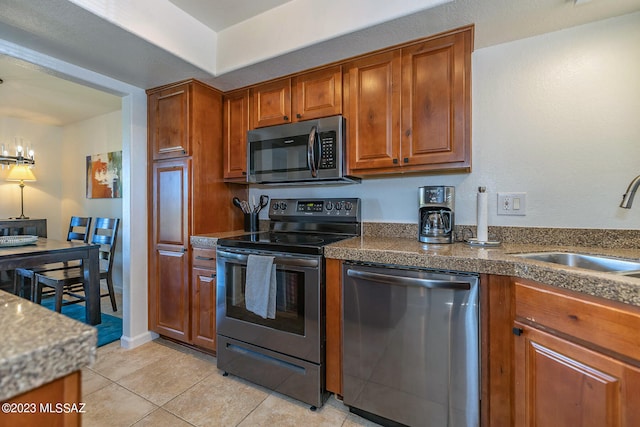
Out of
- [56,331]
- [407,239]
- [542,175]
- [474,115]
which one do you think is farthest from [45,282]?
[542,175]

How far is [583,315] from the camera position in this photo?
965 millimetres

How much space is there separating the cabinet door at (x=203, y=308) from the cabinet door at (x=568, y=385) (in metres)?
1.77

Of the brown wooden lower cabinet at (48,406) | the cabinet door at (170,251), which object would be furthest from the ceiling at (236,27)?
the brown wooden lower cabinet at (48,406)

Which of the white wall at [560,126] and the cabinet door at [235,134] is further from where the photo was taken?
the cabinet door at [235,134]

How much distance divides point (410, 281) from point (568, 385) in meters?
0.63

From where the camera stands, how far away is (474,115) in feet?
5.86

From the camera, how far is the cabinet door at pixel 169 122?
7.10 feet

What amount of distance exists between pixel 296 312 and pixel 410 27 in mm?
1671

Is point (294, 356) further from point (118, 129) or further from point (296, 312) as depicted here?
point (118, 129)

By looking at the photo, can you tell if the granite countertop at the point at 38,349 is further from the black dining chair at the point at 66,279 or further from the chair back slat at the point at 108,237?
the chair back slat at the point at 108,237

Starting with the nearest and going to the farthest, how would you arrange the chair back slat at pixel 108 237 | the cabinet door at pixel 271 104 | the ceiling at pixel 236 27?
1. the ceiling at pixel 236 27
2. the cabinet door at pixel 271 104
3. the chair back slat at pixel 108 237

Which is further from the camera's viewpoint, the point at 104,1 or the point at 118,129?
the point at 118,129

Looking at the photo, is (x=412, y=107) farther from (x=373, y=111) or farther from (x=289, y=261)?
(x=289, y=261)

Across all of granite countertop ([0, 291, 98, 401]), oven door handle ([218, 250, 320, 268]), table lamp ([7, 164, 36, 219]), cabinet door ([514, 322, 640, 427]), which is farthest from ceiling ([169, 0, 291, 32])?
table lamp ([7, 164, 36, 219])
